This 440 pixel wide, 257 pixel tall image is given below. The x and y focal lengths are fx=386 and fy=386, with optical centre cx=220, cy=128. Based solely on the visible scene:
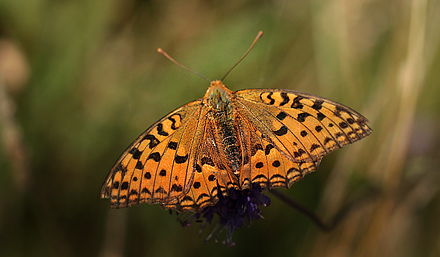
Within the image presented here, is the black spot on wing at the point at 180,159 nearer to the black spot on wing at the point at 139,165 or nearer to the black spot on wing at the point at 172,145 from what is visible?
the black spot on wing at the point at 172,145

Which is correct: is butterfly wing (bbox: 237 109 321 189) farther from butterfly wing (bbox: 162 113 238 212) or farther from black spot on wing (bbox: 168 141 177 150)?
black spot on wing (bbox: 168 141 177 150)

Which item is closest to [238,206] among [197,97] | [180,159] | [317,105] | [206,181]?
[206,181]

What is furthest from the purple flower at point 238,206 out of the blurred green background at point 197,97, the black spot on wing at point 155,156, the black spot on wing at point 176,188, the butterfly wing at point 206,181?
the blurred green background at point 197,97

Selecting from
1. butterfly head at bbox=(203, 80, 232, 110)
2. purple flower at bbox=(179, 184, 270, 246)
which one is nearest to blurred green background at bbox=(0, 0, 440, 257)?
purple flower at bbox=(179, 184, 270, 246)

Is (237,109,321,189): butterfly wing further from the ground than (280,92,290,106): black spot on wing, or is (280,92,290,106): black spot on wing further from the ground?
(280,92,290,106): black spot on wing

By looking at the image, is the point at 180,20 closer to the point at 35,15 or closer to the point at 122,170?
the point at 35,15

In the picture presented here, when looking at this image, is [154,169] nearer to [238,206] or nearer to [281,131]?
[238,206]

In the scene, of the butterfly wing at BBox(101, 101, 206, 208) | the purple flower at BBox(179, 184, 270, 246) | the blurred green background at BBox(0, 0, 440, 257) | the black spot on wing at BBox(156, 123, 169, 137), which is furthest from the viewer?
the blurred green background at BBox(0, 0, 440, 257)
